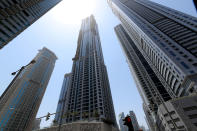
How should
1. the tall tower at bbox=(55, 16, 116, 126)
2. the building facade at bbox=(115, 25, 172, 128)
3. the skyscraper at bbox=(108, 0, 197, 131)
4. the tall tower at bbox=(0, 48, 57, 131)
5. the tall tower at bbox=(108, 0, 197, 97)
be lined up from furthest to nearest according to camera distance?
the tall tower at bbox=(0, 48, 57, 131) < the building facade at bbox=(115, 25, 172, 128) < the tall tower at bbox=(55, 16, 116, 126) < the skyscraper at bbox=(108, 0, 197, 131) < the tall tower at bbox=(108, 0, 197, 97)

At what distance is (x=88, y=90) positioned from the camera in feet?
283

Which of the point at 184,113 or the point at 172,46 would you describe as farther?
the point at 172,46

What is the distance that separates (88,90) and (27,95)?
78.0 meters

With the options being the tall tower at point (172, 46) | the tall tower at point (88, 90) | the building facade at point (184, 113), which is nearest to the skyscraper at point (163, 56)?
the tall tower at point (172, 46)

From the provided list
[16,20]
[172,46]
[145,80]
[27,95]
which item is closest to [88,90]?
[145,80]

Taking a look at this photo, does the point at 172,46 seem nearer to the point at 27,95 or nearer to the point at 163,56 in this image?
the point at 163,56

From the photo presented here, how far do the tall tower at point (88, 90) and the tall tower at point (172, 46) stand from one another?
4436 cm

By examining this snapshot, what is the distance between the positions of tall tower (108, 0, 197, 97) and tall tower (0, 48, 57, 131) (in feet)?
370

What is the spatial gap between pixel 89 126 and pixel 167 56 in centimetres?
5843

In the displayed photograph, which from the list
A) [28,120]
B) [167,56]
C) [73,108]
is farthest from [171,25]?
[28,120]

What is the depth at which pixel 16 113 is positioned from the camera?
327ft

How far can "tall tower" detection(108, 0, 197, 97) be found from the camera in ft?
175

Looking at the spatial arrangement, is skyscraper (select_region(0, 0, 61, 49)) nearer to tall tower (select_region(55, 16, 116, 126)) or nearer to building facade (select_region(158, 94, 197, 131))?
tall tower (select_region(55, 16, 116, 126))

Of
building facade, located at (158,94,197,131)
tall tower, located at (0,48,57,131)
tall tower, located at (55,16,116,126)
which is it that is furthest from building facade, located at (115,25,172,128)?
tall tower, located at (0,48,57,131)
